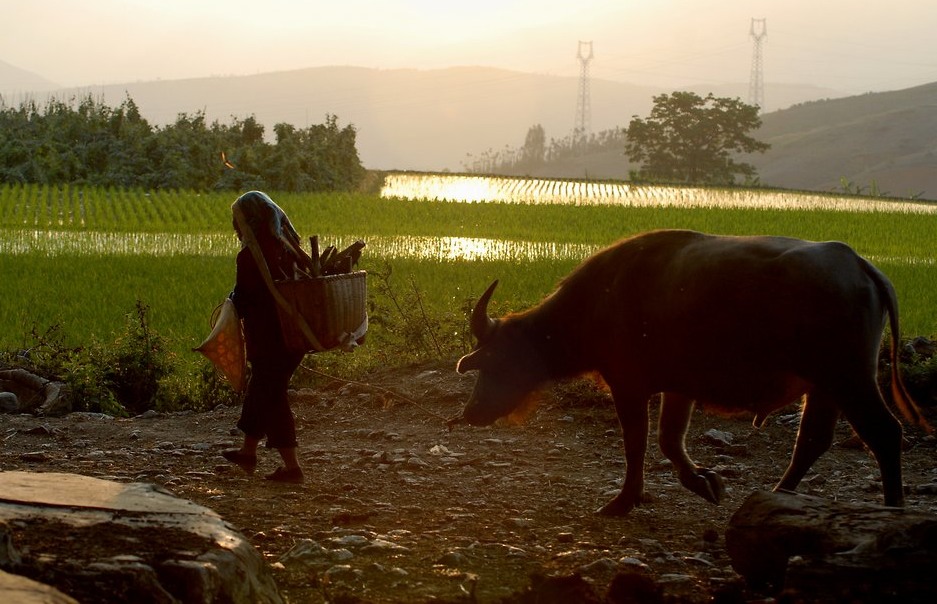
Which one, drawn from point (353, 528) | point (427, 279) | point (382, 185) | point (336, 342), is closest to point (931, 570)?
point (353, 528)

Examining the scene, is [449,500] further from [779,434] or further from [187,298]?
[187,298]

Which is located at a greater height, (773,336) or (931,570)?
(773,336)

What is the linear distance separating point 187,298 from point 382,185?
3307 cm

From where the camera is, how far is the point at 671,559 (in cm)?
514

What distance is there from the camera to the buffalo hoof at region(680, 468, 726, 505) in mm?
5969

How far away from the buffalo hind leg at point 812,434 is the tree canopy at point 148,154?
31.1m

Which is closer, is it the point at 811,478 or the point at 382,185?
the point at 811,478

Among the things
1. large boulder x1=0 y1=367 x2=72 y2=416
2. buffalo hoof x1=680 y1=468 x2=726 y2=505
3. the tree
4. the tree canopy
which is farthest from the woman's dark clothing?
the tree

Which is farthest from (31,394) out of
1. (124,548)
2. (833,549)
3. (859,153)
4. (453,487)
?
(859,153)

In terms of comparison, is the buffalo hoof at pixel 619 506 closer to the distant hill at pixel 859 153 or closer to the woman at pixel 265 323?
the woman at pixel 265 323

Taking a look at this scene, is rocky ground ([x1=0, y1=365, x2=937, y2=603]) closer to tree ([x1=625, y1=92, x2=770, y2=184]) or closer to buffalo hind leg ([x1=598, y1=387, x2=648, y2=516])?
buffalo hind leg ([x1=598, y1=387, x2=648, y2=516])

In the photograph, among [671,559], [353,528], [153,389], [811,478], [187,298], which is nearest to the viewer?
[671,559]

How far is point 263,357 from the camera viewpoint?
20.9ft

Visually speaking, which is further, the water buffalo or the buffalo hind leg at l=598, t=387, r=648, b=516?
the buffalo hind leg at l=598, t=387, r=648, b=516
